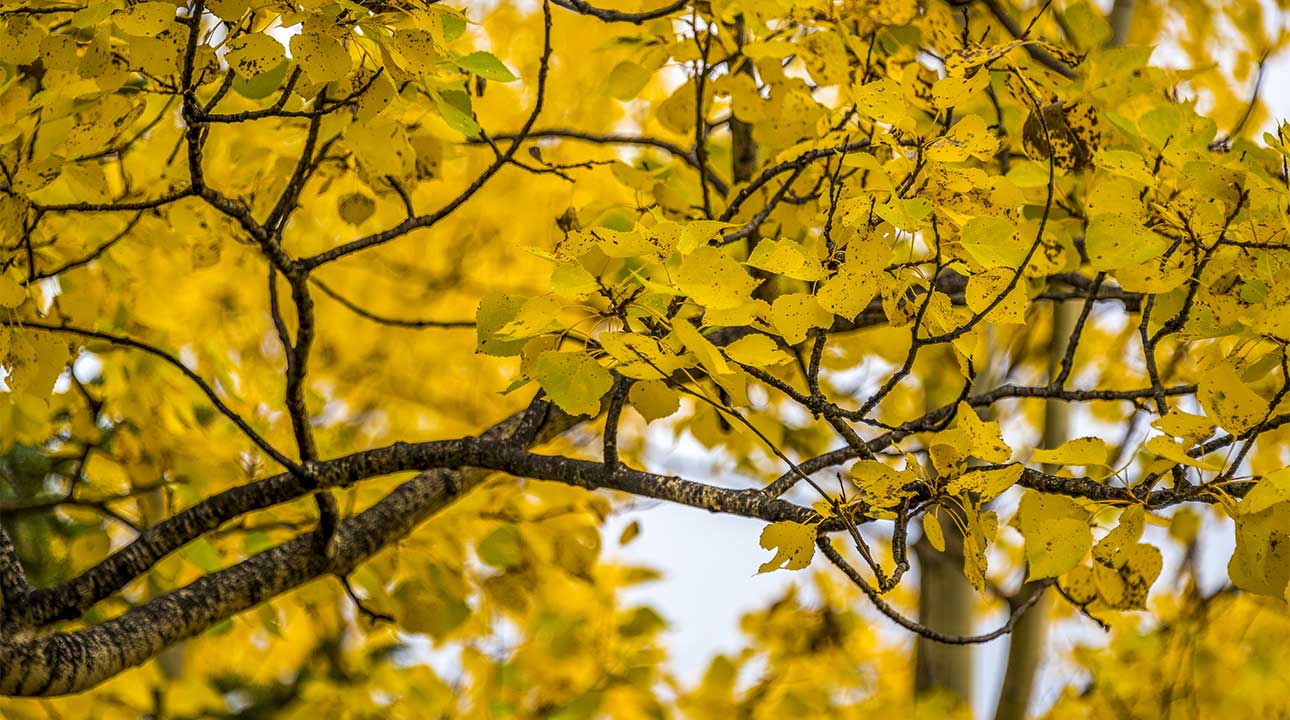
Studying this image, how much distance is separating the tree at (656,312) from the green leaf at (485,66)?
0.03 m

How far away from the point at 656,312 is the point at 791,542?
245 millimetres

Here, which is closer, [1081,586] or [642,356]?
[642,356]

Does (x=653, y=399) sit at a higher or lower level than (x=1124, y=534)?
higher

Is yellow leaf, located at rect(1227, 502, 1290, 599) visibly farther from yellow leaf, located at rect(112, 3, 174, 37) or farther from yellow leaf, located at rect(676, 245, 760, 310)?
yellow leaf, located at rect(112, 3, 174, 37)

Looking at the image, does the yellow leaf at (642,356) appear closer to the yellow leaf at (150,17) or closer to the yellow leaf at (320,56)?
the yellow leaf at (320,56)

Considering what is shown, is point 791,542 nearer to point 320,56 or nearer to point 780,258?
point 780,258

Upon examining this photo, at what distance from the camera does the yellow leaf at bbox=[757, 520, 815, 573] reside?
104 centimetres

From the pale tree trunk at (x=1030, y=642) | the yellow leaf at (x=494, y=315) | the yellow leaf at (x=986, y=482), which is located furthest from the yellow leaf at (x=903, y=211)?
the pale tree trunk at (x=1030, y=642)

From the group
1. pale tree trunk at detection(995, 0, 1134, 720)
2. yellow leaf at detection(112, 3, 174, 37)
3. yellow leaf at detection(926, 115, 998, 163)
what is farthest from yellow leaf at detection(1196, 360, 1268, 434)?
pale tree trunk at detection(995, 0, 1134, 720)

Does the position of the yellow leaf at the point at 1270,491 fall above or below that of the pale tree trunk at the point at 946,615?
below

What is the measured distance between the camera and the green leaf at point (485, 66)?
1347mm

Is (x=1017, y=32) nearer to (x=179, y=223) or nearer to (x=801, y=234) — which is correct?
(x=801, y=234)

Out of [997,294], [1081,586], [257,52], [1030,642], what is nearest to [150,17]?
[257,52]

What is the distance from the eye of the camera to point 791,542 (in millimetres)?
1040
